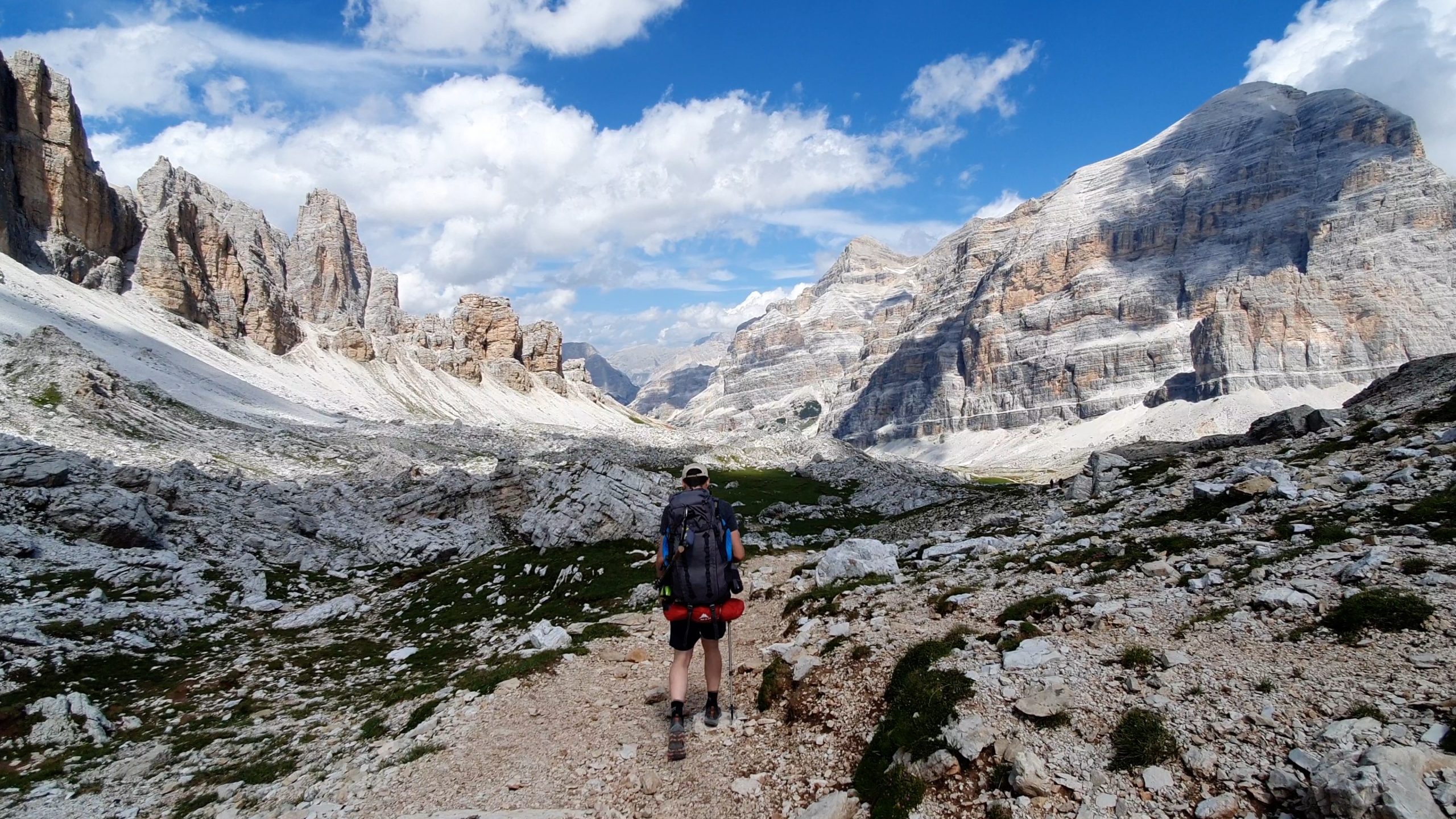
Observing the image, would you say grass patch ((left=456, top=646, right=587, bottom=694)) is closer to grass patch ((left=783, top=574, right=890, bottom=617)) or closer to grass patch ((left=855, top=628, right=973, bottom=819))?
grass patch ((left=783, top=574, right=890, bottom=617))

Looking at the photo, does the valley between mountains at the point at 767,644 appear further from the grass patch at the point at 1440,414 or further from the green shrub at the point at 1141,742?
the grass patch at the point at 1440,414

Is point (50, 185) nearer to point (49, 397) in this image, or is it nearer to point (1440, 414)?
point (49, 397)

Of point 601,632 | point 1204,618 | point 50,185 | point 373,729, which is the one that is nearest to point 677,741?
point 373,729

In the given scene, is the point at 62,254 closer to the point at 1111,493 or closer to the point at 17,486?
the point at 17,486

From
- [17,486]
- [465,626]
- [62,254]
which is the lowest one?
[465,626]

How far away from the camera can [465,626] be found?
2311cm

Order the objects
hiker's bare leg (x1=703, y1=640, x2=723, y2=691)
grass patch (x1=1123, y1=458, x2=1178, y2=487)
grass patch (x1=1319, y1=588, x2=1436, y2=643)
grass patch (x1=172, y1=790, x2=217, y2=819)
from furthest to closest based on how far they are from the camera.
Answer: grass patch (x1=1123, y1=458, x2=1178, y2=487) → grass patch (x1=172, y1=790, x2=217, y2=819) → hiker's bare leg (x1=703, y1=640, x2=723, y2=691) → grass patch (x1=1319, y1=588, x2=1436, y2=643)

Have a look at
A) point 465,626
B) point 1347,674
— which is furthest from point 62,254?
point 1347,674

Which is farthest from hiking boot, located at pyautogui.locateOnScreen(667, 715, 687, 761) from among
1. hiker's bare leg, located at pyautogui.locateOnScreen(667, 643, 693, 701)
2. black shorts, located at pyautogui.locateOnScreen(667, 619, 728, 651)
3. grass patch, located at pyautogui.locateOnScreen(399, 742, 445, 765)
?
grass patch, located at pyautogui.locateOnScreen(399, 742, 445, 765)

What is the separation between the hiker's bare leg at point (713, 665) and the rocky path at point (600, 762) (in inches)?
28.5

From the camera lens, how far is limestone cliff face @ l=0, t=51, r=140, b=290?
350ft

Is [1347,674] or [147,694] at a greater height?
[1347,674]

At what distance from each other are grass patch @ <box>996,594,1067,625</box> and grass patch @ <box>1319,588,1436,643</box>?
363 cm

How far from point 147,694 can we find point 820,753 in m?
17.8
